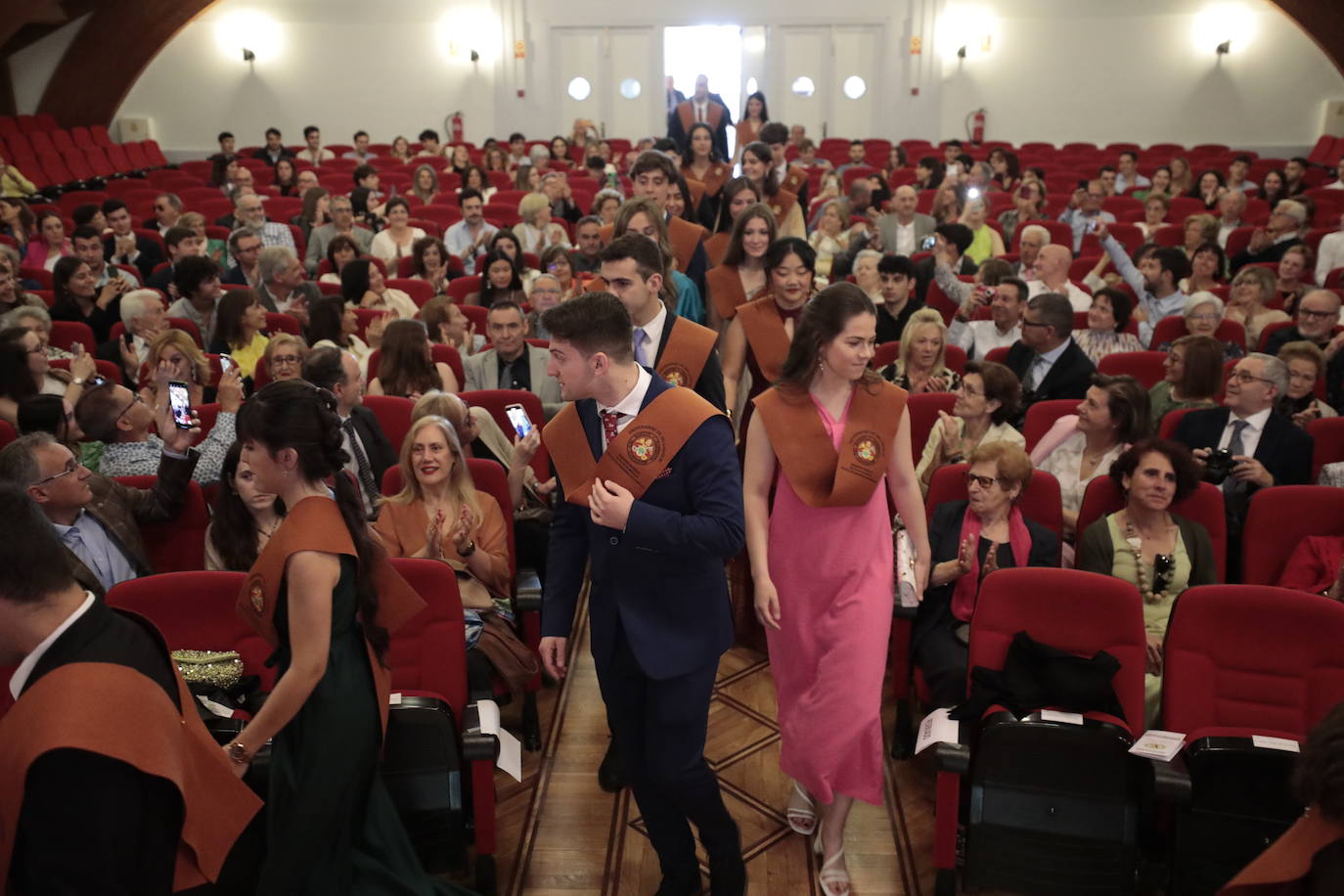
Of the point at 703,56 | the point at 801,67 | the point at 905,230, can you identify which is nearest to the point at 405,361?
the point at 905,230

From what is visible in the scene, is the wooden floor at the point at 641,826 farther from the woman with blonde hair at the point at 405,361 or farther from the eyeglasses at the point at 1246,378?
the eyeglasses at the point at 1246,378


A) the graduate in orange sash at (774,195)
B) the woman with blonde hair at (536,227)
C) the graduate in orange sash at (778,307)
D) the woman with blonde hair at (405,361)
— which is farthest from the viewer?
the woman with blonde hair at (536,227)

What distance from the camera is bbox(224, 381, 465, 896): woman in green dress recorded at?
1.90m

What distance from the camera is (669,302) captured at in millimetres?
3723

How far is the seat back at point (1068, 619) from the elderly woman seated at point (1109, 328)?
2665 mm

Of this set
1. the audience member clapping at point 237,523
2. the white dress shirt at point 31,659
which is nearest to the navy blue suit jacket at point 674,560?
the white dress shirt at point 31,659

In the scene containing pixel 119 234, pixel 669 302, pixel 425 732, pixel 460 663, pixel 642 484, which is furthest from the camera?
pixel 119 234

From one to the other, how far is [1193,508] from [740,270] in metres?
1.98

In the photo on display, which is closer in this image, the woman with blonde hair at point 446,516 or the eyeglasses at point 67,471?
the eyeglasses at point 67,471

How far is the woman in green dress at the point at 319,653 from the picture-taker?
6.23ft

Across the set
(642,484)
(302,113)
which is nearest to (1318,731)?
(642,484)

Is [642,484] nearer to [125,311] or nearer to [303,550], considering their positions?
[303,550]

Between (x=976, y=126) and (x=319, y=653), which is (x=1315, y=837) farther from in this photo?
(x=976, y=126)

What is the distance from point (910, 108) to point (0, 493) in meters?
14.9
